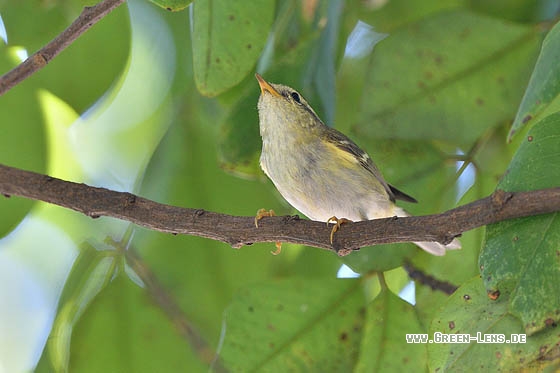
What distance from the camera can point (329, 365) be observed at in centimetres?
221

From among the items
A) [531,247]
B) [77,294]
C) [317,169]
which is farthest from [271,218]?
[317,169]

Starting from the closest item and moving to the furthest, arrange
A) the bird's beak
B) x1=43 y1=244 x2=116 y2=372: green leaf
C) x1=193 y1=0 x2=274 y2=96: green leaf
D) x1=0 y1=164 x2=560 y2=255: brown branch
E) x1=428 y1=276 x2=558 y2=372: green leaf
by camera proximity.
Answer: x1=0 y1=164 x2=560 y2=255: brown branch, x1=428 y1=276 x2=558 y2=372: green leaf, x1=193 y1=0 x2=274 y2=96: green leaf, x1=43 y1=244 x2=116 y2=372: green leaf, the bird's beak

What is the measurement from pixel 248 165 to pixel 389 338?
0.69m

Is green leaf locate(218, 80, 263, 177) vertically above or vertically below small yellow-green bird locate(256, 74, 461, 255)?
above

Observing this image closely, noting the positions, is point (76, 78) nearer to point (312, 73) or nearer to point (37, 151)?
Result: point (37, 151)

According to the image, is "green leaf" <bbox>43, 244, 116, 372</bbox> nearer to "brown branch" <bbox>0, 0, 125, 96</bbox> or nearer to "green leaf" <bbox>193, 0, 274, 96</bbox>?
"green leaf" <bbox>193, 0, 274, 96</bbox>

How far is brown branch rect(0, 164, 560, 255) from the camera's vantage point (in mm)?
1538

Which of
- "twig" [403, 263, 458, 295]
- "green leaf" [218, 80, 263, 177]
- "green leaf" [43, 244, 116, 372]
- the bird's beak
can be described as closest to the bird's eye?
the bird's beak

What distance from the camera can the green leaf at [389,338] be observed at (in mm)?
2217

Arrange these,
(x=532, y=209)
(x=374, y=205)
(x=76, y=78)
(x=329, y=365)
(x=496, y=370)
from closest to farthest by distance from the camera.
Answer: (x=532, y=209)
(x=496, y=370)
(x=329, y=365)
(x=76, y=78)
(x=374, y=205)

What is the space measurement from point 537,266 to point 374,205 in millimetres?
1232

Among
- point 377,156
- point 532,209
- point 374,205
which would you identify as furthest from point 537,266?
point 374,205

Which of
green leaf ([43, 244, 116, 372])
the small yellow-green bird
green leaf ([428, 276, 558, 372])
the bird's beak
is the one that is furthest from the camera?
the small yellow-green bird

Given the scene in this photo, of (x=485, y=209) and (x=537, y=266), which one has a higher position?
(x=485, y=209)
